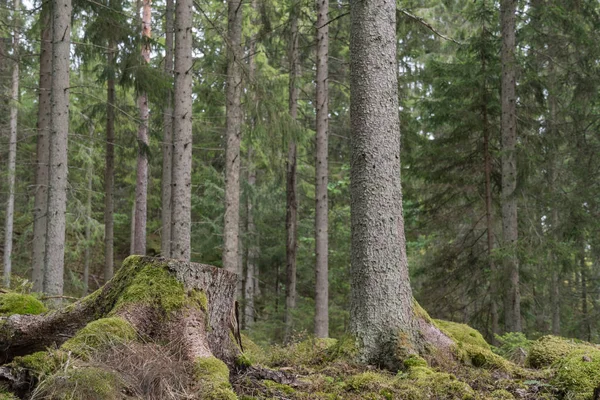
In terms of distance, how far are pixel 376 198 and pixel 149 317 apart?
2720mm

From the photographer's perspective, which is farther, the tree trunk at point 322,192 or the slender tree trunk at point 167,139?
the slender tree trunk at point 167,139

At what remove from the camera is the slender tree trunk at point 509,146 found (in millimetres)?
12312

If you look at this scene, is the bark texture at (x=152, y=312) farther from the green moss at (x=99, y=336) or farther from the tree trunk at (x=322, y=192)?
the tree trunk at (x=322, y=192)

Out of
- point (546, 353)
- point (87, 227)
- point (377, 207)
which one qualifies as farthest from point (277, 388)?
point (87, 227)

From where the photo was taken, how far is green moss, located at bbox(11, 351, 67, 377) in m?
3.20

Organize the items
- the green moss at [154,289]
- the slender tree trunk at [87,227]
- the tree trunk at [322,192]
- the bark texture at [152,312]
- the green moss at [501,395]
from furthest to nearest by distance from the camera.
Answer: the slender tree trunk at [87,227] < the tree trunk at [322,192] < the green moss at [501,395] < the green moss at [154,289] < the bark texture at [152,312]

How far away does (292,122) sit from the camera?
12219mm

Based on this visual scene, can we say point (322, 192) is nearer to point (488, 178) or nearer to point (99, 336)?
point (488, 178)

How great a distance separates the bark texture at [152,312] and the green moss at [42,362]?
713mm

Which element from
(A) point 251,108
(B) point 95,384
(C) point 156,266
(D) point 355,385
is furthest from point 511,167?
(B) point 95,384

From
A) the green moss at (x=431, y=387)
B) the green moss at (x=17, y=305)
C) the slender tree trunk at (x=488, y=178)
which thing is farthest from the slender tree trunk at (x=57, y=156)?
the slender tree trunk at (x=488, y=178)

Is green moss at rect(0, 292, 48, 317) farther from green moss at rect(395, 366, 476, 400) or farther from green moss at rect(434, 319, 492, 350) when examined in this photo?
green moss at rect(434, 319, 492, 350)

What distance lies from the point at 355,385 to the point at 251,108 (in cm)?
793

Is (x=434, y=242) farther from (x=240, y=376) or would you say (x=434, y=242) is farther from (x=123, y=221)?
(x=240, y=376)
